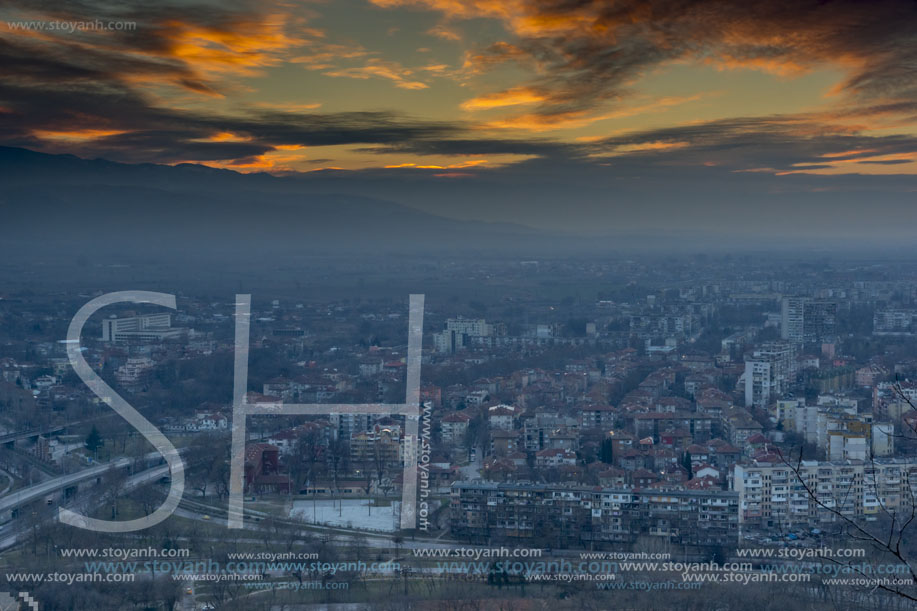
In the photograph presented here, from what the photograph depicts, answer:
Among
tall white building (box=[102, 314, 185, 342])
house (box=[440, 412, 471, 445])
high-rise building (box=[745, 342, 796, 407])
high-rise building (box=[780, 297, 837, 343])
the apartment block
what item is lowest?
the apartment block

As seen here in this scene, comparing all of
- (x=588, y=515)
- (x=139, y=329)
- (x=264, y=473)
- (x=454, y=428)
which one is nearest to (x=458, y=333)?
(x=139, y=329)

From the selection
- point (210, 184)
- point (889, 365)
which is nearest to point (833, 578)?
point (889, 365)

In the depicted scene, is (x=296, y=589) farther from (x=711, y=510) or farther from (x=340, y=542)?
(x=711, y=510)

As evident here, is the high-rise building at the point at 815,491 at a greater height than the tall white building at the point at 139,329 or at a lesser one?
lesser

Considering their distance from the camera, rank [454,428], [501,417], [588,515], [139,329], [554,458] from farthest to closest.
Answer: [139,329] → [501,417] → [454,428] → [554,458] → [588,515]

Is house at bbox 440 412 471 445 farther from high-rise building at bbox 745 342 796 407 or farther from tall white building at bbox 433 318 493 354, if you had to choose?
tall white building at bbox 433 318 493 354

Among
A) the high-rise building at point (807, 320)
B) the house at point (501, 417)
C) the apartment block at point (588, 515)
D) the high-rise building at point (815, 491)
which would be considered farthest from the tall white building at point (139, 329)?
the high-rise building at point (815, 491)

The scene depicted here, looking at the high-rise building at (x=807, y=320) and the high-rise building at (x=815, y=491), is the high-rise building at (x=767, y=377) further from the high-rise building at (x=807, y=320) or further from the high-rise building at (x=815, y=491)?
the high-rise building at (x=815, y=491)

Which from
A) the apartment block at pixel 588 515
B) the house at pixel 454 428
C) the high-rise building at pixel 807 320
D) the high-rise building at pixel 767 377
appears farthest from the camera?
the high-rise building at pixel 807 320

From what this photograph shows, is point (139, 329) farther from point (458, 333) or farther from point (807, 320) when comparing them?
point (807, 320)

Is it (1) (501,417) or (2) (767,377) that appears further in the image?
(2) (767,377)

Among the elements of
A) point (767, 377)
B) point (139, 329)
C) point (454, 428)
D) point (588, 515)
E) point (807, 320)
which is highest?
point (807, 320)

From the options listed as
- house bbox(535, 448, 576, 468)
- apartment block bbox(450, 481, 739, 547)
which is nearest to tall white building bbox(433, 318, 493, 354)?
house bbox(535, 448, 576, 468)
